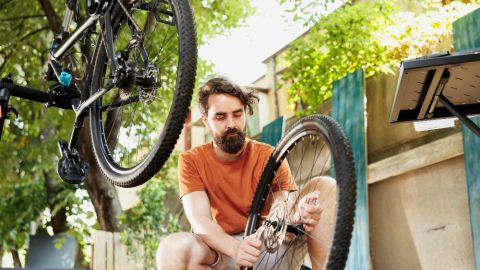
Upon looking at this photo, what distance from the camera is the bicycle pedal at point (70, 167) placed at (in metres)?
2.78

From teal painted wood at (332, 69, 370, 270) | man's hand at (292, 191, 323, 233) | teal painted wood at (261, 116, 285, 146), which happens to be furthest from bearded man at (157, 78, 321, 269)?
teal painted wood at (261, 116, 285, 146)

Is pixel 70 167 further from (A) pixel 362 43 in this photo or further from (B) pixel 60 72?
(A) pixel 362 43

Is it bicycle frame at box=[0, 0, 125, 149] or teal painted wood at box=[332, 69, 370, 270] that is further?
teal painted wood at box=[332, 69, 370, 270]

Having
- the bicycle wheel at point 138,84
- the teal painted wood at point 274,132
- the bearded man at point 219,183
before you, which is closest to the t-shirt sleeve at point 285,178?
the bearded man at point 219,183

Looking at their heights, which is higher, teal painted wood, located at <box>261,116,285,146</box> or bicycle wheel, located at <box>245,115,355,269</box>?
teal painted wood, located at <box>261,116,285,146</box>

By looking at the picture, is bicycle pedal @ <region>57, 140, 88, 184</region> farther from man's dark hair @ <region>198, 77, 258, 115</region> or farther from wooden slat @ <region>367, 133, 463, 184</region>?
wooden slat @ <region>367, 133, 463, 184</region>

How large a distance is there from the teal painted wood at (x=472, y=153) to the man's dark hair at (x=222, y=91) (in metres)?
1.59

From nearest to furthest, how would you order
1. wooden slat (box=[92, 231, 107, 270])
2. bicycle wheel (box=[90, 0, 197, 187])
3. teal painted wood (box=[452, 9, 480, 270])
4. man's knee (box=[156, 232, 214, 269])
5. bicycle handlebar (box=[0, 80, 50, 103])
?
1. bicycle wheel (box=[90, 0, 197, 187])
2. man's knee (box=[156, 232, 214, 269])
3. bicycle handlebar (box=[0, 80, 50, 103])
4. teal painted wood (box=[452, 9, 480, 270])
5. wooden slat (box=[92, 231, 107, 270])

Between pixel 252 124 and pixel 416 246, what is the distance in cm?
679

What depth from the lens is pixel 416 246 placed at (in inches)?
167

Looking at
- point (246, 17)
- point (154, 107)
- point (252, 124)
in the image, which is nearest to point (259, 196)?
point (154, 107)

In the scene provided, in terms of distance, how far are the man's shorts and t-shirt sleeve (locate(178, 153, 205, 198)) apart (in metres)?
0.29

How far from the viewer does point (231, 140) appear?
8.25ft

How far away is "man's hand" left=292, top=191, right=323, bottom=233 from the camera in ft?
7.22
